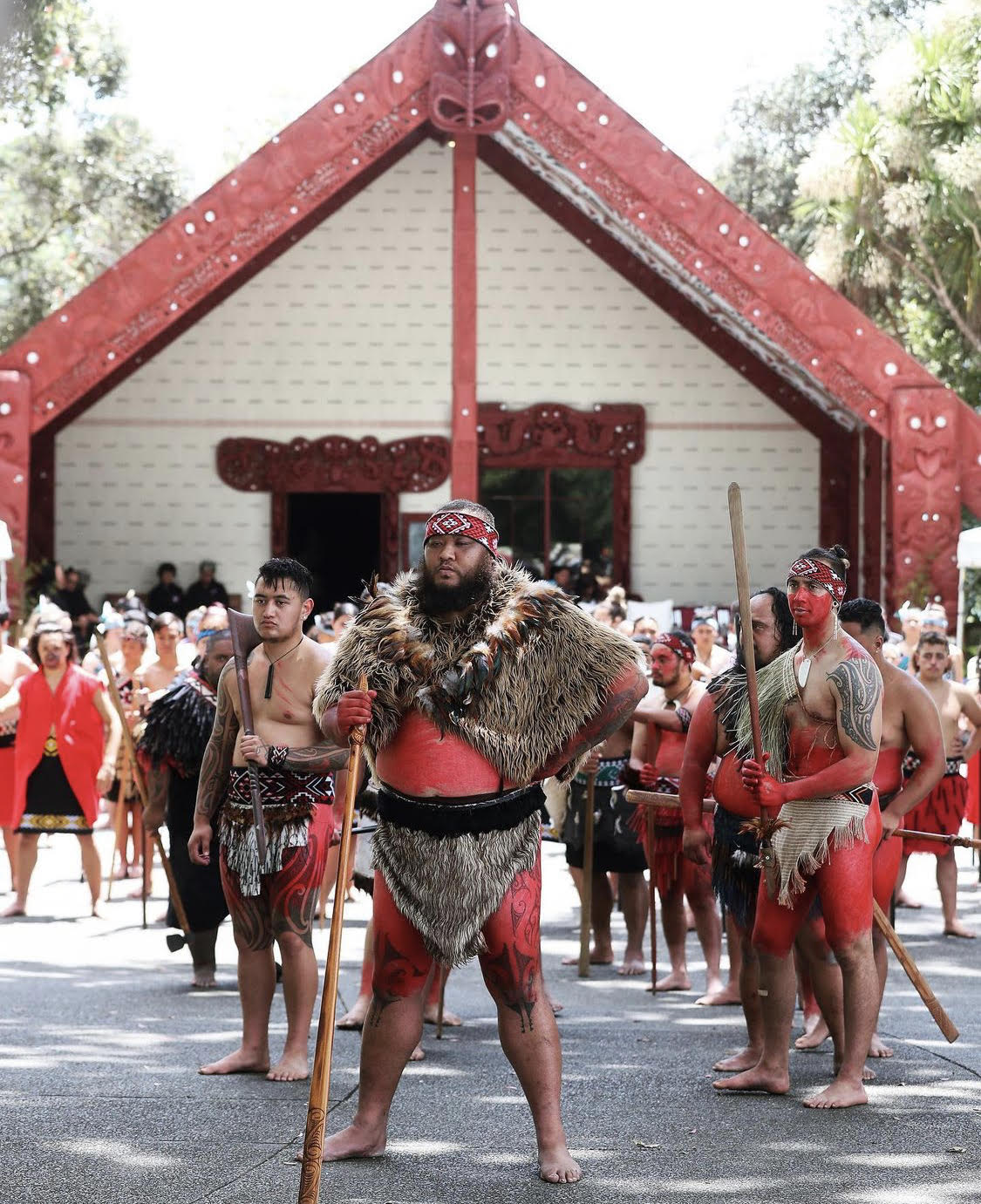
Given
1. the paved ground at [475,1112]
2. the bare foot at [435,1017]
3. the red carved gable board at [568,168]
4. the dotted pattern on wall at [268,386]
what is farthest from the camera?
the dotted pattern on wall at [268,386]

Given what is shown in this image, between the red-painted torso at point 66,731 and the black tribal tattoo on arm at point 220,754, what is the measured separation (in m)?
4.39

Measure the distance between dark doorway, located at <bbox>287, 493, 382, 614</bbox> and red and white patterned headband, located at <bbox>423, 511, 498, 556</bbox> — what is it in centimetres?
1629

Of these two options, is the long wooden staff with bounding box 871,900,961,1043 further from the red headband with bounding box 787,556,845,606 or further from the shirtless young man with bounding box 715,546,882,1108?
the red headband with bounding box 787,556,845,606

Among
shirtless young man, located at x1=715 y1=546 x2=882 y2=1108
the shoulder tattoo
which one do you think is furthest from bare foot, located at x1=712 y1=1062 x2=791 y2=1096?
the shoulder tattoo

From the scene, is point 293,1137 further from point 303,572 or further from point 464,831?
point 303,572

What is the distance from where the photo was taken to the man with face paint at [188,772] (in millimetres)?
8227

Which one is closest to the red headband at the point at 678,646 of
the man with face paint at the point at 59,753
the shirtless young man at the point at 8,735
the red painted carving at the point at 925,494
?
the man with face paint at the point at 59,753

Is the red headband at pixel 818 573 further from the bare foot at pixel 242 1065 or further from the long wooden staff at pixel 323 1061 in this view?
the bare foot at pixel 242 1065

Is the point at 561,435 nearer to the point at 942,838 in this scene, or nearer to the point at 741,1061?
the point at 942,838

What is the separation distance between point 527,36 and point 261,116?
3375 cm

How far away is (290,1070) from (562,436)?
15505 mm

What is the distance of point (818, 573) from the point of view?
5.95m

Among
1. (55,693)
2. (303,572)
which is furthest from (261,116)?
(303,572)

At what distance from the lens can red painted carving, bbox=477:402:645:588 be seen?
69.8ft
